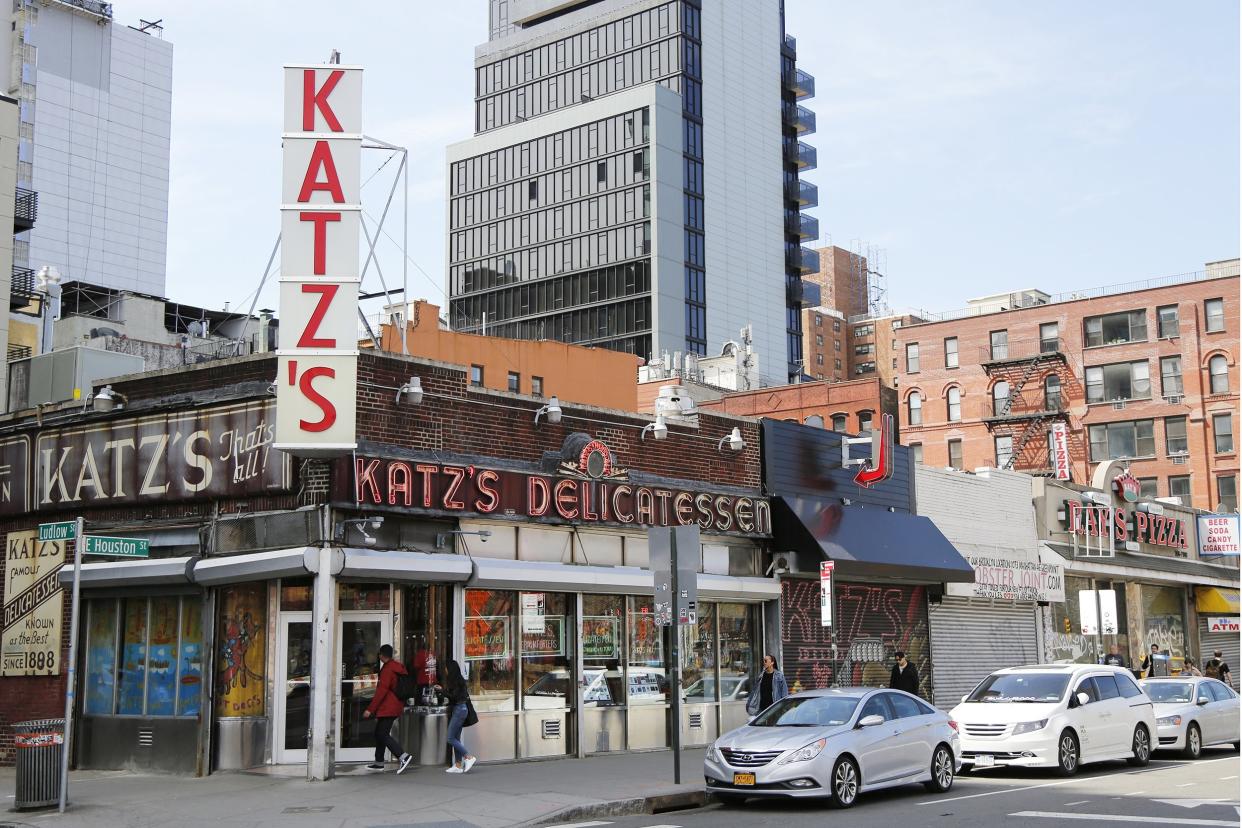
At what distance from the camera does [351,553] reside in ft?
59.5

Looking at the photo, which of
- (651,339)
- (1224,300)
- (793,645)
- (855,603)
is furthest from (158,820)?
(651,339)

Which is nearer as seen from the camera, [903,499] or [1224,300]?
Answer: [903,499]

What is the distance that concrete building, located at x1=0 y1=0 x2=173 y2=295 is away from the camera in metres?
96.7

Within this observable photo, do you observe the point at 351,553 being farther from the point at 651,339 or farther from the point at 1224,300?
the point at 651,339

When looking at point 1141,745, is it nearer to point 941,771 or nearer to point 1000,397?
point 941,771

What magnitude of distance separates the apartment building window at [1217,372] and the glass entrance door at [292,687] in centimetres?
6137

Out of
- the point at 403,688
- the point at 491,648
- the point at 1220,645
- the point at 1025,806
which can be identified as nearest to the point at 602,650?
the point at 491,648

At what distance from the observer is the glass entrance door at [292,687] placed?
61.7 feet

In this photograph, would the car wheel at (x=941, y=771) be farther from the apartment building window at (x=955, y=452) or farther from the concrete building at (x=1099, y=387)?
the apartment building window at (x=955, y=452)

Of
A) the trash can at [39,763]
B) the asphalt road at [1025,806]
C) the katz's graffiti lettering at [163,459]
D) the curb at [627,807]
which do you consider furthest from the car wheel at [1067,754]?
the trash can at [39,763]

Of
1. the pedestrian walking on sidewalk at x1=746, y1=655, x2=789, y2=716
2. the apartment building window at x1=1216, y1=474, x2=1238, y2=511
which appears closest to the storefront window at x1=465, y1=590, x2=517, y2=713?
the pedestrian walking on sidewalk at x1=746, y1=655, x2=789, y2=716

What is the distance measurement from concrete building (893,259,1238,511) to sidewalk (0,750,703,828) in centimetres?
5530

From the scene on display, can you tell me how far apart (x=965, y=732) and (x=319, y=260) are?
1165 centimetres

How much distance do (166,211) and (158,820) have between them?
322 ft
